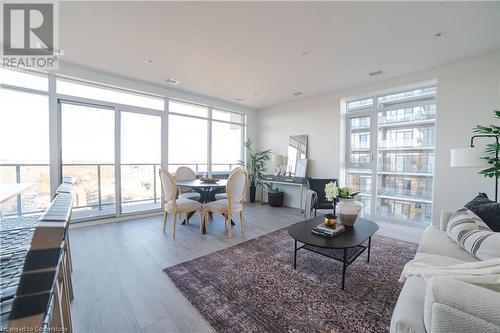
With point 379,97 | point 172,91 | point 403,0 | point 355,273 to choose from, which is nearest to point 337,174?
point 379,97

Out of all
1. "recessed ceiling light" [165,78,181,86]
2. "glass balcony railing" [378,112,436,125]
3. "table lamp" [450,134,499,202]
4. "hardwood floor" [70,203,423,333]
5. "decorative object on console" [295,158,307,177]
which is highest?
"recessed ceiling light" [165,78,181,86]

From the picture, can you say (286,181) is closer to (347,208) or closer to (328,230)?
(347,208)

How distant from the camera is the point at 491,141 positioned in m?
2.88

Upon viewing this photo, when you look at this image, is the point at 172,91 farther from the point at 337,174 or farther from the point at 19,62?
the point at 337,174

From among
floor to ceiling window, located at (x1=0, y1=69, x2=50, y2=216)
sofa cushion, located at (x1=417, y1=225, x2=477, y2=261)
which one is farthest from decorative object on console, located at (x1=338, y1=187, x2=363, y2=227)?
floor to ceiling window, located at (x1=0, y1=69, x2=50, y2=216)

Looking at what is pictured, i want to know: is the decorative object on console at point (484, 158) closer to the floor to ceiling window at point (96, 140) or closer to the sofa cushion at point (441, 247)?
the sofa cushion at point (441, 247)

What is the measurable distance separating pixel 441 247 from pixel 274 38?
276cm

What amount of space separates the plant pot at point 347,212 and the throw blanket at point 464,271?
83 cm

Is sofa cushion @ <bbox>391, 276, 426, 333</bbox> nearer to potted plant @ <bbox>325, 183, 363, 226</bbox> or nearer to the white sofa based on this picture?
the white sofa

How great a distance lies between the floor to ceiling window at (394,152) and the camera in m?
3.71

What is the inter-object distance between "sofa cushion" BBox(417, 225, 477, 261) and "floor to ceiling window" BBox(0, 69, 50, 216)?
5.02 metres

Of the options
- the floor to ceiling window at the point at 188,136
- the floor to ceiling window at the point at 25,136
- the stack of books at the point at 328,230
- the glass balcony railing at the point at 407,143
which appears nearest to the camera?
the stack of books at the point at 328,230

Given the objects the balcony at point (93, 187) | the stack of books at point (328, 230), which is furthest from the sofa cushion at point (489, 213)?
the balcony at point (93, 187)

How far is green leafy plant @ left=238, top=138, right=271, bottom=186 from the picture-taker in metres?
5.87
